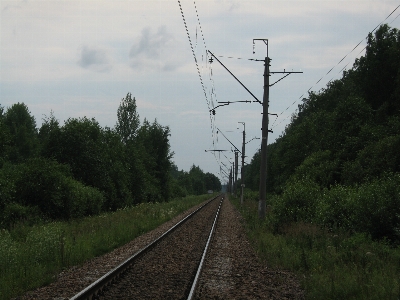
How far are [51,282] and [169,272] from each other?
9.75 ft

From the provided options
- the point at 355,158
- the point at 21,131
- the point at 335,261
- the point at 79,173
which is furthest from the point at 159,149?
the point at 335,261

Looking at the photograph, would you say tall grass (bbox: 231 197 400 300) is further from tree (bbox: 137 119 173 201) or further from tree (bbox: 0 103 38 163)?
tree (bbox: 0 103 38 163)

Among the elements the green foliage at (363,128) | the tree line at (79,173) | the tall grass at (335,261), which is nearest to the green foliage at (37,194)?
the tree line at (79,173)

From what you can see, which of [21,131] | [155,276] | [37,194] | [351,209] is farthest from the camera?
[21,131]

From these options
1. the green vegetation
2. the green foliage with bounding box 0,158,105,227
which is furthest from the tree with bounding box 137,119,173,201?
the green foliage with bounding box 0,158,105,227

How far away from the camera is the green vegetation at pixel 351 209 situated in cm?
1127

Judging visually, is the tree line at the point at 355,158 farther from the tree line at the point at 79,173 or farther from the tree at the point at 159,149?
the tree at the point at 159,149

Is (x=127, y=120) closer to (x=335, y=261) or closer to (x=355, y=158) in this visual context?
(x=355, y=158)

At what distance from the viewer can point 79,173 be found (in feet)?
142

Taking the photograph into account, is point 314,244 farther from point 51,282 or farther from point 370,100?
point 370,100

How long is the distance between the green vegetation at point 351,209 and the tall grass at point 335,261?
0.07 ft

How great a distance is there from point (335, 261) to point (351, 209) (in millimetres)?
6520

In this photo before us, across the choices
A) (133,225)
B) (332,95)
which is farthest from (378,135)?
(332,95)

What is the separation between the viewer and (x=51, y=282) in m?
10.9
